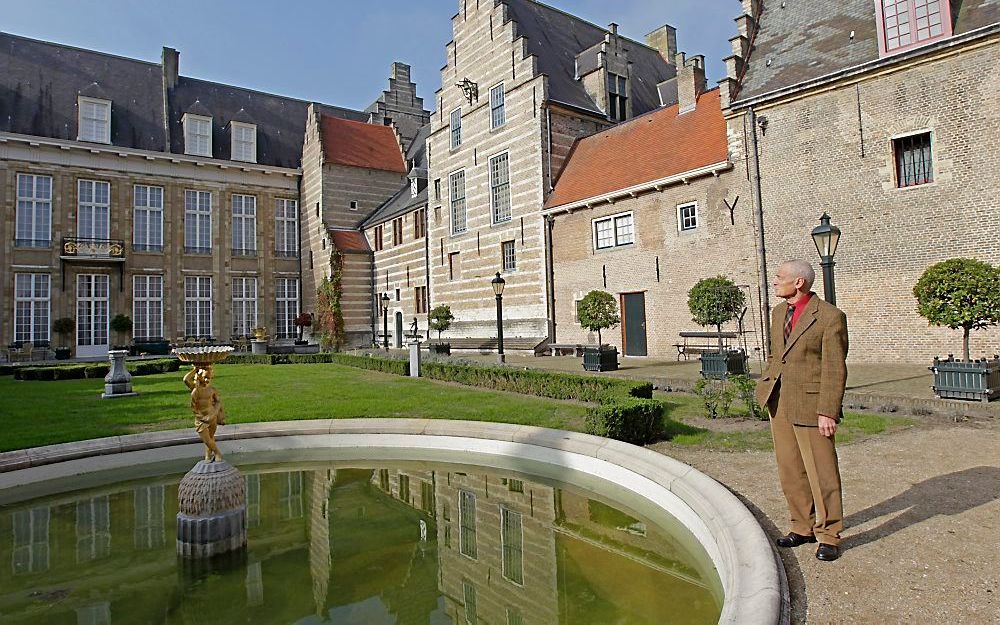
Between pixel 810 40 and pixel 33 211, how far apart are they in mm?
35145

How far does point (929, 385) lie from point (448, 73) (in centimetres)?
2384

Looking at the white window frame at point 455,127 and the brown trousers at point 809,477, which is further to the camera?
the white window frame at point 455,127

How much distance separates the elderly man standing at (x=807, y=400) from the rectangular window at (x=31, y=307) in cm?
3506

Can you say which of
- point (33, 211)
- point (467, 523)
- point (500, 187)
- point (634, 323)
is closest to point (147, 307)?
point (33, 211)

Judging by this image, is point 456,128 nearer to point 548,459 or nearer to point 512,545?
point 548,459

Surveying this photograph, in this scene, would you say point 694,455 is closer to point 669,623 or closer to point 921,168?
point 669,623

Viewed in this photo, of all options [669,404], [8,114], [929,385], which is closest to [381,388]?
[669,404]

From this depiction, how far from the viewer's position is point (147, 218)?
31.6 meters

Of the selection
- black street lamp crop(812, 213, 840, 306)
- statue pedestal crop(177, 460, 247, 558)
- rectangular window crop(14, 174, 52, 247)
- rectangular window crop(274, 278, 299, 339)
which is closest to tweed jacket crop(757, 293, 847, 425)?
statue pedestal crop(177, 460, 247, 558)

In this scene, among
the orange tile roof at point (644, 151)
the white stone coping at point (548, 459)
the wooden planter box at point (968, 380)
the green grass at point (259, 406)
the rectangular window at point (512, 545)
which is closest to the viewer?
the white stone coping at point (548, 459)

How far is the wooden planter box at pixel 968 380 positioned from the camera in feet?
28.3

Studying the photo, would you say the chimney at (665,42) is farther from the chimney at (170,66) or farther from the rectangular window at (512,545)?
the rectangular window at (512,545)

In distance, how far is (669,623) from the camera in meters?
3.50

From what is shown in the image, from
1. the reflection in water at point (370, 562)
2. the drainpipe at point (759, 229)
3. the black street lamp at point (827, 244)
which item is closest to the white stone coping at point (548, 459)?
the reflection in water at point (370, 562)
